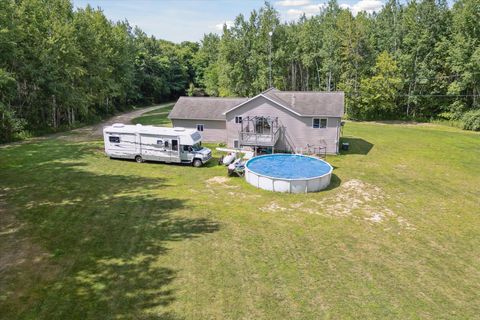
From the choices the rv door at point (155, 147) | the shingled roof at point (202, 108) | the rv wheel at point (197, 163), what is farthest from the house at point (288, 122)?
the rv door at point (155, 147)

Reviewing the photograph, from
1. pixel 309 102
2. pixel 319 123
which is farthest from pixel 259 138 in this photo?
pixel 309 102

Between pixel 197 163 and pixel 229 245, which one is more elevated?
pixel 197 163

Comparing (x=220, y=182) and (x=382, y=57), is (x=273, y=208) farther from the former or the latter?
(x=382, y=57)

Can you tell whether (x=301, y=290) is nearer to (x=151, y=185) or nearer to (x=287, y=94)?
(x=151, y=185)

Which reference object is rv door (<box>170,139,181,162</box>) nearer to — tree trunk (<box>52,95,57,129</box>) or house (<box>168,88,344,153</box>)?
house (<box>168,88,344,153</box>)

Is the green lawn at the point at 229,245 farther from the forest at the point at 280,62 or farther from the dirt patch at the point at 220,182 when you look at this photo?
the forest at the point at 280,62

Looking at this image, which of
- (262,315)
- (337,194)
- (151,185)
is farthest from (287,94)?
(262,315)
